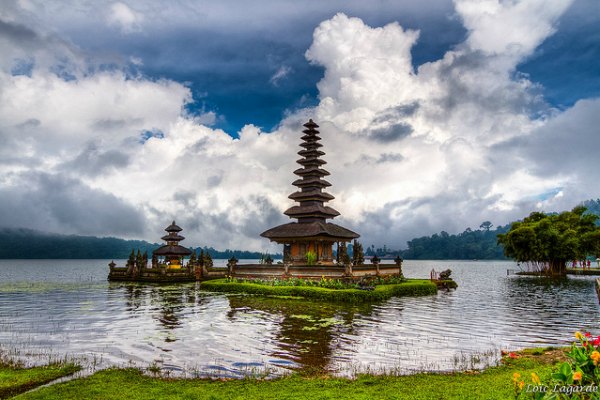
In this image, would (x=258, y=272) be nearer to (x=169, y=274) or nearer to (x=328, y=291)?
(x=328, y=291)

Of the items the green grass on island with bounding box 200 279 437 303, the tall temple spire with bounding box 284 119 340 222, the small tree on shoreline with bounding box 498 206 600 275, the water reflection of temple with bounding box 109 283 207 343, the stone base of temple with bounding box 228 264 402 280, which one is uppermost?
the tall temple spire with bounding box 284 119 340 222

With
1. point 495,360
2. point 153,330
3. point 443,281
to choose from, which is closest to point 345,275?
point 443,281

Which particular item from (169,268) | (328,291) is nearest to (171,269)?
(169,268)

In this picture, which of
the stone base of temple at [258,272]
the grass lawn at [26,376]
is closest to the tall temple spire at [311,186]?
the stone base of temple at [258,272]

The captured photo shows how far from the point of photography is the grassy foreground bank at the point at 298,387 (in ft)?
30.4

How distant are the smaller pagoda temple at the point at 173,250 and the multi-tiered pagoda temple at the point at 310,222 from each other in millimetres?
20000

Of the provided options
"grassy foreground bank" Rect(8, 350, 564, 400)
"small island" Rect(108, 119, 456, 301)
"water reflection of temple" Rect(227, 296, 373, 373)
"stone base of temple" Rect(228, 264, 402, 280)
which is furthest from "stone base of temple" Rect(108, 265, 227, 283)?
"grassy foreground bank" Rect(8, 350, 564, 400)

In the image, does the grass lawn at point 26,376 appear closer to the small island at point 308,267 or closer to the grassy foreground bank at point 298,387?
the grassy foreground bank at point 298,387

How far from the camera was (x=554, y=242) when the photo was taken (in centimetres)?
6838

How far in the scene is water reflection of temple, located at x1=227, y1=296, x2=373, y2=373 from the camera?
Result: 13.9m

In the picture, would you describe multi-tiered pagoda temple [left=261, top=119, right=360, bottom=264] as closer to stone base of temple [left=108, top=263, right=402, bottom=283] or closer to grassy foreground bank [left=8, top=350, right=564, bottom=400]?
stone base of temple [left=108, top=263, right=402, bottom=283]

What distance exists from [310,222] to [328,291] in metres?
17.4

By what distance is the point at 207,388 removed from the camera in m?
10.0

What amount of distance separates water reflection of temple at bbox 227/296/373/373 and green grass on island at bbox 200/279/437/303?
59.4 inches
